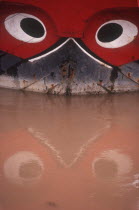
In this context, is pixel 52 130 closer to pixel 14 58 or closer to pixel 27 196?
pixel 27 196

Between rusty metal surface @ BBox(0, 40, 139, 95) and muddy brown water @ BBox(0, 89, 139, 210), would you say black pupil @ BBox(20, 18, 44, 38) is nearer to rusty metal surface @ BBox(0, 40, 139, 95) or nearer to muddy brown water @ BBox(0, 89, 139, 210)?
rusty metal surface @ BBox(0, 40, 139, 95)

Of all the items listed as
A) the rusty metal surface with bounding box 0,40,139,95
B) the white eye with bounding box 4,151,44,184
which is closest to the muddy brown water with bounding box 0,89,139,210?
the white eye with bounding box 4,151,44,184

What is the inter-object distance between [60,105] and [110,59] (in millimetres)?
722

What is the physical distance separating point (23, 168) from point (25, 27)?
1839mm

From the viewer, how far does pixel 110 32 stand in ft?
11.4

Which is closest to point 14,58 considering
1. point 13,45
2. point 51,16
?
point 13,45

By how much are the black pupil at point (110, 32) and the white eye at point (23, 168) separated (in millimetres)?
1633

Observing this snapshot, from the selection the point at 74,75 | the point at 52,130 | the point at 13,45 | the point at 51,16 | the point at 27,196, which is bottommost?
the point at 27,196

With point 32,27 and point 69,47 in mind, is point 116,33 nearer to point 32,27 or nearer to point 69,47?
point 69,47

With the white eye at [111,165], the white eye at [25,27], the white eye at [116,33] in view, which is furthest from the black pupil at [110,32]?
the white eye at [111,165]

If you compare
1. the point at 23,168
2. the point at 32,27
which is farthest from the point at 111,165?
the point at 32,27

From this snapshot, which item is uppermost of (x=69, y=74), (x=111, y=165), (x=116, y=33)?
(x=116, y=33)

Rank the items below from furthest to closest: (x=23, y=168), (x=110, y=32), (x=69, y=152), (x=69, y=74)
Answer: (x=69, y=74) → (x=110, y=32) → (x=69, y=152) → (x=23, y=168)

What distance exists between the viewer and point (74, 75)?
3605 millimetres
